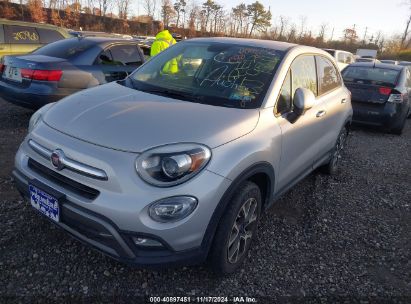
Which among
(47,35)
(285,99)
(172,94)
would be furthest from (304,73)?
(47,35)

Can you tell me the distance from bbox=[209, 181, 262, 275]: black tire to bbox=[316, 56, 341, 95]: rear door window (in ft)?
6.07

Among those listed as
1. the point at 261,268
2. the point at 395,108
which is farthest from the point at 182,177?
the point at 395,108

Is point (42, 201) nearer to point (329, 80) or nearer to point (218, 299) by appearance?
point (218, 299)

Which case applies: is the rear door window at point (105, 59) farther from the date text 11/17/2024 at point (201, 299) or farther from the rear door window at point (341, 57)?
the rear door window at point (341, 57)

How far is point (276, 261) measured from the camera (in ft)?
9.61

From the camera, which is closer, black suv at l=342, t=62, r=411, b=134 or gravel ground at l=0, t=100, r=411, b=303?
gravel ground at l=0, t=100, r=411, b=303

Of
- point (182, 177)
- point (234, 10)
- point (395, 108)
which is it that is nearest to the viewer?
point (182, 177)

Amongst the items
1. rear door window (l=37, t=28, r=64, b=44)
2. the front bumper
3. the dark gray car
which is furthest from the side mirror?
rear door window (l=37, t=28, r=64, b=44)

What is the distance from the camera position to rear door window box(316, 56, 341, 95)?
3990mm

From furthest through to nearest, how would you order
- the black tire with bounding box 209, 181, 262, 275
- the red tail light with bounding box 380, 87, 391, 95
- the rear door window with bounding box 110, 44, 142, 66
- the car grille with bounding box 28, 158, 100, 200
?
1. the red tail light with bounding box 380, 87, 391, 95
2. the rear door window with bounding box 110, 44, 142, 66
3. the black tire with bounding box 209, 181, 262, 275
4. the car grille with bounding box 28, 158, 100, 200

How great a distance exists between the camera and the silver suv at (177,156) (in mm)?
2092

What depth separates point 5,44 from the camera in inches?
330

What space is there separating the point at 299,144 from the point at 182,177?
5.06 ft

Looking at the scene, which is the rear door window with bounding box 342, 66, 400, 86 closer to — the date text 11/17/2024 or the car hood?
the car hood
